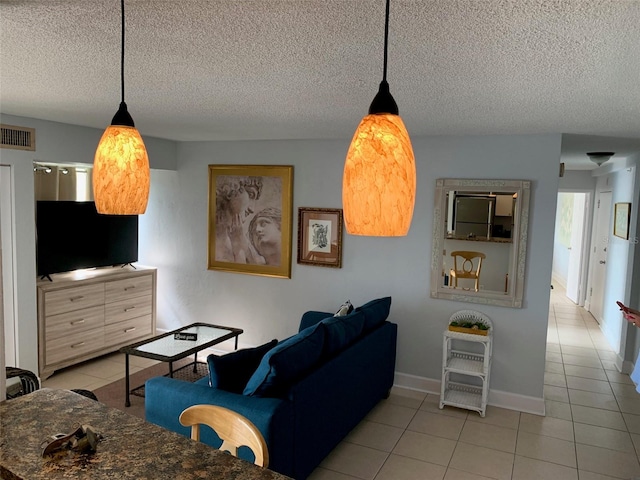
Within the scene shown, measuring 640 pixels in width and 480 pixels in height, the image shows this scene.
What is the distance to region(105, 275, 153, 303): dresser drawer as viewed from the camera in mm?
5281

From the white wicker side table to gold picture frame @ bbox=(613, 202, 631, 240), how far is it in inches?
98.6

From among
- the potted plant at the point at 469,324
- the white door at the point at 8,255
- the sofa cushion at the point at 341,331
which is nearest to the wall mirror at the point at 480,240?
the potted plant at the point at 469,324

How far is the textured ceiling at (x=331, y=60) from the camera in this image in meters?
1.63

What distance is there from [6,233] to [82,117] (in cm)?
118

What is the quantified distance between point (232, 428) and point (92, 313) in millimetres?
3953

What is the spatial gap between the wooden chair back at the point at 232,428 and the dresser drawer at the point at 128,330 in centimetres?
393

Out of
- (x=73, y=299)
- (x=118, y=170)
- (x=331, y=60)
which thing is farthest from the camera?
(x=73, y=299)

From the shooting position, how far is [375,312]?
13.5 ft

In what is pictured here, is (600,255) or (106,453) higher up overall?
(600,255)

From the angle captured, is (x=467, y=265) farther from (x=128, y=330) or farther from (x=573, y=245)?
(x=573, y=245)

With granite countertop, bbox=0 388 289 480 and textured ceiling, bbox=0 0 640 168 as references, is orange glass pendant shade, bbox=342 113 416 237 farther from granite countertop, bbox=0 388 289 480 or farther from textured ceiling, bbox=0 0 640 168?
granite countertop, bbox=0 388 289 480

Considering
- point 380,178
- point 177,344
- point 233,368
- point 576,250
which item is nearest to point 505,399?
point 233,368

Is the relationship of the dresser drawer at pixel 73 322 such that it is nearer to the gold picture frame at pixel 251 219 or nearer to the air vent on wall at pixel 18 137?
the gold picture frame at pixel 251 219

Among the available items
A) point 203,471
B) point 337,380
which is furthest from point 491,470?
point 203,471
